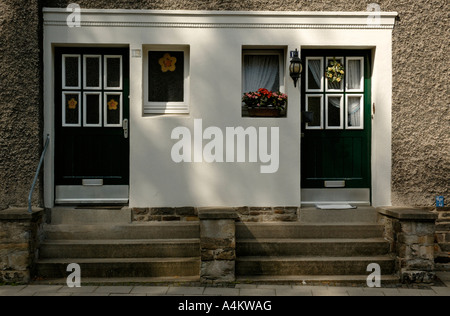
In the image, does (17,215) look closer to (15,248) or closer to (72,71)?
(15,248)

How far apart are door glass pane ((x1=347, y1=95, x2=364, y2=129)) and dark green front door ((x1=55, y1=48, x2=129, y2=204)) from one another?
3355 millimetres

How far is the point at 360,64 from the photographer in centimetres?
708

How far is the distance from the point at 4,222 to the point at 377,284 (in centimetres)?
480

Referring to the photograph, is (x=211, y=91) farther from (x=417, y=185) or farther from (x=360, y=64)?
(x=417, y=185)

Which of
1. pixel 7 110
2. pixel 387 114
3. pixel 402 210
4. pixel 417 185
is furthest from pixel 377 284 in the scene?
pixel 7 110

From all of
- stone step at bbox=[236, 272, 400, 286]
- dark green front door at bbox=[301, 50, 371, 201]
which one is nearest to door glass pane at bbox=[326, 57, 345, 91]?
dark green front door at bbox=[301, 50, 371, 201]

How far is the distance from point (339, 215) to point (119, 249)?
3162 mm

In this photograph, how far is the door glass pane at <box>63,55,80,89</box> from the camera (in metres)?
6.86

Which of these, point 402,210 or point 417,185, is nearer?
point 402,210

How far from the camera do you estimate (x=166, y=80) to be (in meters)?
6.98

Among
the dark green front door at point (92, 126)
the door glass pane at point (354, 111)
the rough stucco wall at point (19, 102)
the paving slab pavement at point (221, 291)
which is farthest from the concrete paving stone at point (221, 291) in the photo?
the door glass pane at point (354, 111)

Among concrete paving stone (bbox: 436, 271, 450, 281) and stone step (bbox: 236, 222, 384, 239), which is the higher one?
stone step (bbox: 236, 222, 384, 239)

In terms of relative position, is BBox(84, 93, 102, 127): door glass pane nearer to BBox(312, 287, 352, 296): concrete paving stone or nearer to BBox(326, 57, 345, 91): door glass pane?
BBox(326, 57, 345, 91): door glass pane

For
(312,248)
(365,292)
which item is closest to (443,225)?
(365,292)
